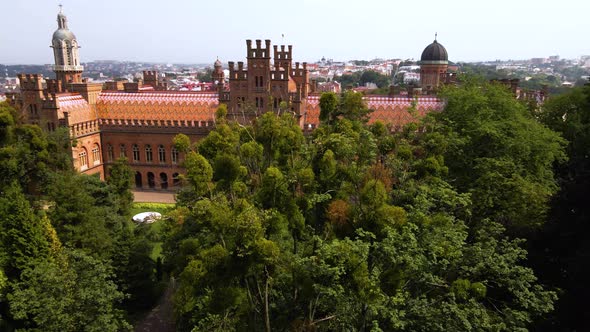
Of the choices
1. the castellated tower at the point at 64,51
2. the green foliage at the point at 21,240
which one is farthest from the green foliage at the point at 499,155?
the castellated tower at the point at 64,51

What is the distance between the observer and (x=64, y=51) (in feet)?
172

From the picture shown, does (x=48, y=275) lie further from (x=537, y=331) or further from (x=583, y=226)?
(x=583, y=226)

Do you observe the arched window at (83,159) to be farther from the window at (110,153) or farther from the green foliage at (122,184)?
the green foliage at (122,184)

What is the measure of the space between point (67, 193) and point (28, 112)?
76.3 ft

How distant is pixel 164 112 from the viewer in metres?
43.5

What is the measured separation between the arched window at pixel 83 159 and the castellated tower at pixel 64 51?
14.4 meters

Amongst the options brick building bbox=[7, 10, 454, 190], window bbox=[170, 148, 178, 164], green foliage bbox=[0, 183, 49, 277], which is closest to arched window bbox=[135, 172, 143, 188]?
brick building bbox=[7, 10, 454, 190]

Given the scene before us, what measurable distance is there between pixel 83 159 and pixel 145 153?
5648 millimetres

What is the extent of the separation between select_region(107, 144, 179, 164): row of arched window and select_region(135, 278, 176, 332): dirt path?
63.4 feet

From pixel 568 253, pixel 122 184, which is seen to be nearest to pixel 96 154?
pixel 122 184

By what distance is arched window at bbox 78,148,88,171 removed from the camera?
41250 mm

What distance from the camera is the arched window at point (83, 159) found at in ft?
135

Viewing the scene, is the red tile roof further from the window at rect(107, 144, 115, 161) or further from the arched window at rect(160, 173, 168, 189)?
the arched window at rect(160, 173, 168, 189)

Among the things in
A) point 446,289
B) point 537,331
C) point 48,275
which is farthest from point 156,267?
point 537,331
